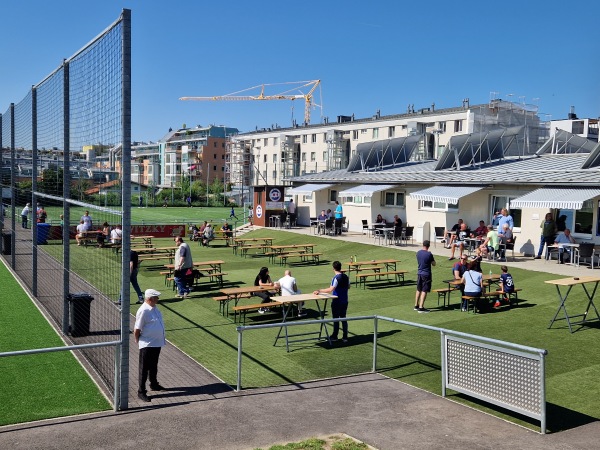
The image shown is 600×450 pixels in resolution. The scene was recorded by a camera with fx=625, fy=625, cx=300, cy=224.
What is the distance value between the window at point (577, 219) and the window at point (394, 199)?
964 centimetres

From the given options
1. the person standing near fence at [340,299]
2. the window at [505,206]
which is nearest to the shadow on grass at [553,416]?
the person standing near fence at [340,299]

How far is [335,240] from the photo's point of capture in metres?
30.8

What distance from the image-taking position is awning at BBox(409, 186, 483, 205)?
26.2 metres

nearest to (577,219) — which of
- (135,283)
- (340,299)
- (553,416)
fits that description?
(340,299)

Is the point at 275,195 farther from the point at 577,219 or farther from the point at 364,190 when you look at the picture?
the point at 577,219

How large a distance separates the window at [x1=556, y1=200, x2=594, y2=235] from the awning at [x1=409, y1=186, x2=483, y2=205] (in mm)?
3736

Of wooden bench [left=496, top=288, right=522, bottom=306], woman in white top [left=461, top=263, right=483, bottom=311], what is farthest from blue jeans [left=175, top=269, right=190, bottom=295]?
wooden bench [left=496, top=288, right=522, bottom=306]

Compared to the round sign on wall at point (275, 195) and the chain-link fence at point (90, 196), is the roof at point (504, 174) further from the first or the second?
the chain-link fence at point (90, 196)

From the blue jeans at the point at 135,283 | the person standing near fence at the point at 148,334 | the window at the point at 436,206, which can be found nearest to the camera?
the person standing near fence at the point at 148,334

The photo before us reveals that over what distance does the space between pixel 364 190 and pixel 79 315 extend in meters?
21.7

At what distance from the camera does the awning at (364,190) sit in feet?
105

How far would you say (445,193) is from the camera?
2703 cm

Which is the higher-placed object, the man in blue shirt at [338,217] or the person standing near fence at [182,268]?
the man in blue shirt at [338,217]

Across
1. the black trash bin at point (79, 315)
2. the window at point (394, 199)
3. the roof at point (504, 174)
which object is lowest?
the black trash bin at point (79, 315)
